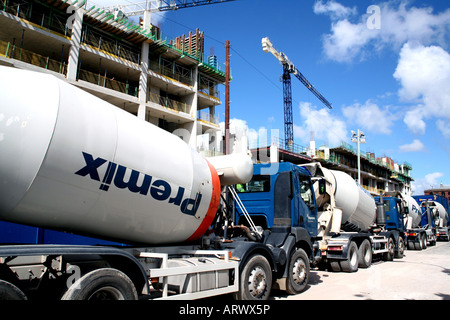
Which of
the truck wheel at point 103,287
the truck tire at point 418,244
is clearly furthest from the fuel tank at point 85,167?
the truck tire at point 418,244

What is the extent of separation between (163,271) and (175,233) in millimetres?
919

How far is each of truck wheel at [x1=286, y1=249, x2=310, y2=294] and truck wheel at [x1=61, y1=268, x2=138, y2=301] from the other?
4267mm

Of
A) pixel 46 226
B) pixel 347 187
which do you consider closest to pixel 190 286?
pixel 46 226

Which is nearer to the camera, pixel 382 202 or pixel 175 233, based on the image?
pixel 175 233

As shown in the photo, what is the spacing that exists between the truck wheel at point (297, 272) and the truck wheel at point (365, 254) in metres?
4.79

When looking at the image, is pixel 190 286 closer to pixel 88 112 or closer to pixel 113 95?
pixel 88 112

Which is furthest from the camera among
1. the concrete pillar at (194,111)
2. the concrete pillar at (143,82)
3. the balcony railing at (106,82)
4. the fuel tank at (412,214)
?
the concrete pillar at (194,111)

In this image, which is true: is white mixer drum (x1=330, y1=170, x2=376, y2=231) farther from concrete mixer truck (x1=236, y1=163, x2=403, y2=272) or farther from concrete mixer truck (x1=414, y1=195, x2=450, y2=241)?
concrete mixer truck (x1=414, y1=195, x2=450, y2=241)

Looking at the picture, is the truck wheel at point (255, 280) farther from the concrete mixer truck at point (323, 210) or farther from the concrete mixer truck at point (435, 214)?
the concrete mixer truck at point (435, 214)

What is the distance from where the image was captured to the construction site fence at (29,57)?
20906mm

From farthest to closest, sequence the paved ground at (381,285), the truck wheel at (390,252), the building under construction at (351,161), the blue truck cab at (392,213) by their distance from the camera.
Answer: the building under construction at (351,161) → the blue truck cab at (392,213) → the truck wheel at (390,252) → the paved ground at (381,285)

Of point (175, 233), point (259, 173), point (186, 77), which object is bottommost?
point (175, 233)

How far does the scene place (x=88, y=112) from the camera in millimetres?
4270
